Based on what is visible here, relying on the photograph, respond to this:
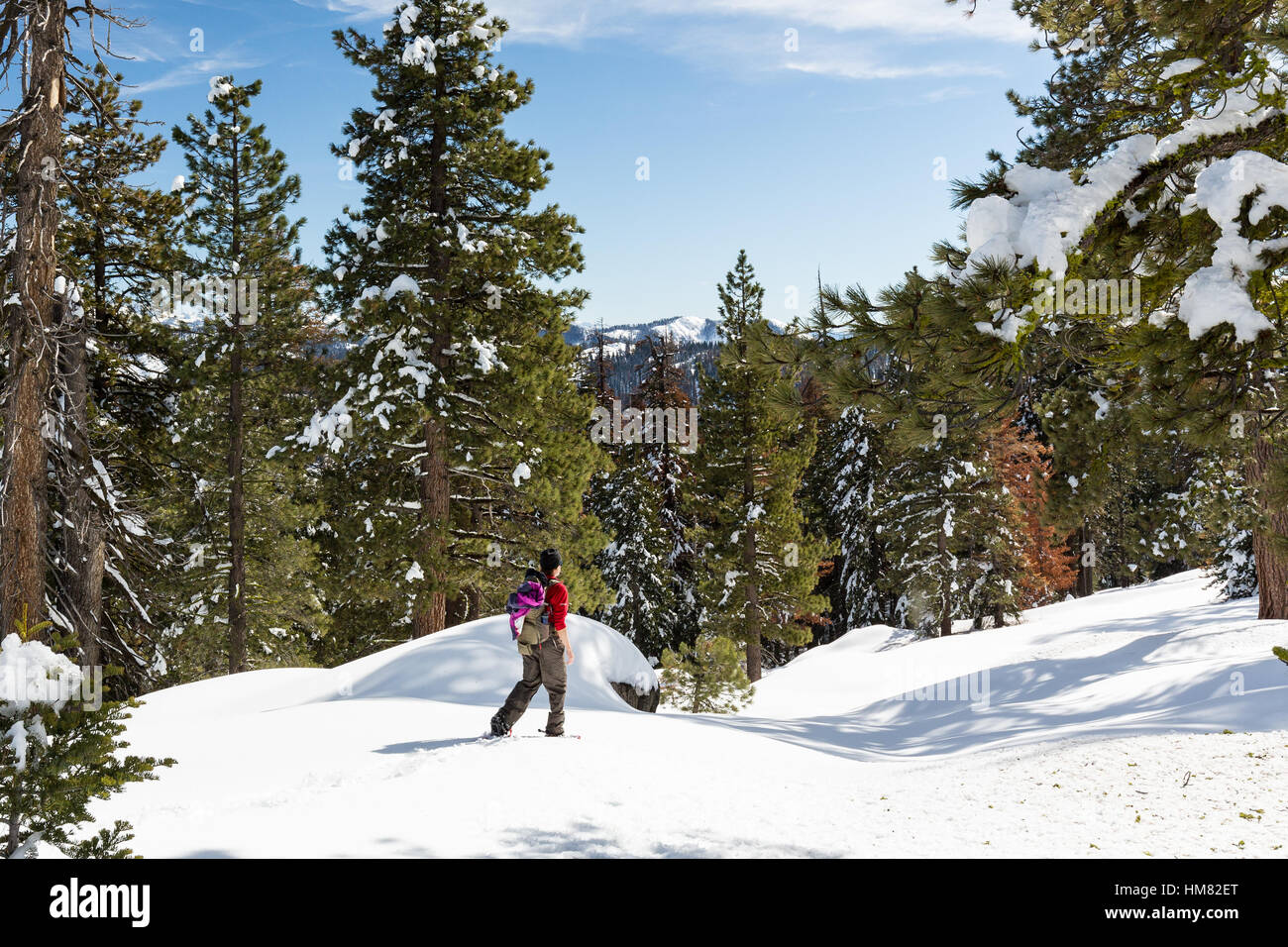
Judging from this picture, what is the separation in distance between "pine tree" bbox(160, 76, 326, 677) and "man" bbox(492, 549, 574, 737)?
44.6 feet

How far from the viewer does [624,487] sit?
3428 cm

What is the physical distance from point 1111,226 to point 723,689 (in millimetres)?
13520

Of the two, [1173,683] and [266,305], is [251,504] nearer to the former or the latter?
[266,305]

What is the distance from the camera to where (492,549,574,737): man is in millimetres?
7645

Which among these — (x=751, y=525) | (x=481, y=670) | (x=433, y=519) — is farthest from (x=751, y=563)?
(x=481, y=670)

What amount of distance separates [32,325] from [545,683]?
7023 mm

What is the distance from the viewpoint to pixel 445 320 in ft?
52.1

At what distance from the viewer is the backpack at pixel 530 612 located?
7648 mm

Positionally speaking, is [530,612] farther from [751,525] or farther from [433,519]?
[751,525]

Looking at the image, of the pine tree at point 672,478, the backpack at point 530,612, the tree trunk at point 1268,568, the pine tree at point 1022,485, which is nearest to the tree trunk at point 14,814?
the backpack at point 530,612

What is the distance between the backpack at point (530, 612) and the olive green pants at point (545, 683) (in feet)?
0.35

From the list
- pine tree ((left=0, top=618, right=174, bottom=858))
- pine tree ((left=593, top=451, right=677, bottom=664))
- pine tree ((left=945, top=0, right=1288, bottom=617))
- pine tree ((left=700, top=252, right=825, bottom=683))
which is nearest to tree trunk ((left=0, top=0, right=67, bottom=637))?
pine tree ((left=0, top=618, right=174, bottom=858))
